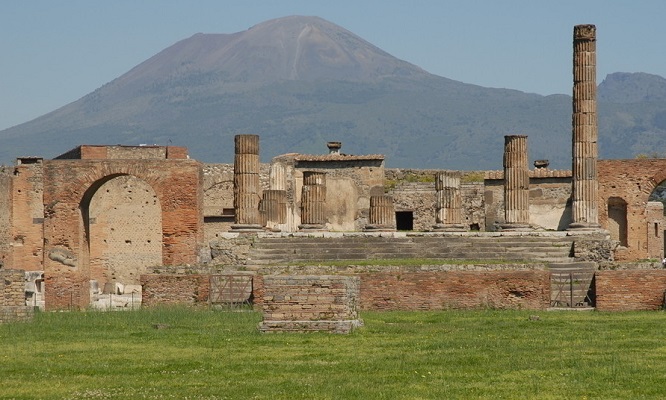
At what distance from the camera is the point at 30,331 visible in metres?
25.8

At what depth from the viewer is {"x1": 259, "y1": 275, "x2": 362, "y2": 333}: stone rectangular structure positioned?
24.7m

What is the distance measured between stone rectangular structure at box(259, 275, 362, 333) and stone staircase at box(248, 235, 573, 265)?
12.3 meters

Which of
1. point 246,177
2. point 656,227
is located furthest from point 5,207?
point 656,227

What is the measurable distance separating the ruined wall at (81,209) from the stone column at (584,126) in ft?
34.5

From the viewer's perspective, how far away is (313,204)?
4466 centimetres

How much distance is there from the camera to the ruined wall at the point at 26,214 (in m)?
46.1

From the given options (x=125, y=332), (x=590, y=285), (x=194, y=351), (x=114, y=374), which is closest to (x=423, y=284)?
(x=590, y=285)

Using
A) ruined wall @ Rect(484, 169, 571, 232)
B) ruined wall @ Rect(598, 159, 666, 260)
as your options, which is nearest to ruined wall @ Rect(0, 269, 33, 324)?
ruined wall @ Rect(598, 159, 666, 260)

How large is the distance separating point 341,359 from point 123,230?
98.1ft

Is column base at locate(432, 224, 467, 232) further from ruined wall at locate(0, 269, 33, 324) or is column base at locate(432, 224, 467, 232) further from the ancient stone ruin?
ruined wall at locate(0, 269, 33, 324)

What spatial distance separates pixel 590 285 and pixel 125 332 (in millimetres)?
11197

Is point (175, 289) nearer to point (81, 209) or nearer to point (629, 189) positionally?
point (81, 209)

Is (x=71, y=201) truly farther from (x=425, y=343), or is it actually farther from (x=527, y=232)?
(x=425, y=343)

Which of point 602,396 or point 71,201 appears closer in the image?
point 602,396
